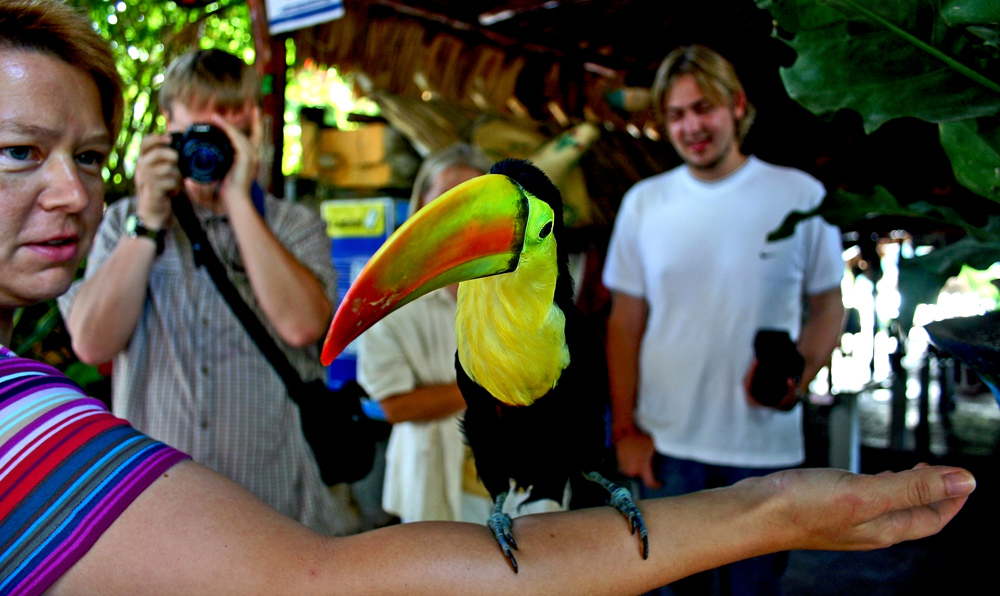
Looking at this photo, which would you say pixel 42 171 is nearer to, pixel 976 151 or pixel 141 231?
pixel 141 231

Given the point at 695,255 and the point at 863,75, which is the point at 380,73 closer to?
the point at 695,255

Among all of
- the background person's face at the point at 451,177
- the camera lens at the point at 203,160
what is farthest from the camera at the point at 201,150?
the background person's face at the point at 451,177

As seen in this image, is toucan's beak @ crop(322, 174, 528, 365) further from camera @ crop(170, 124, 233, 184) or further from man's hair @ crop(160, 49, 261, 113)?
man's hair @ crop(160, 49, 261, 113)

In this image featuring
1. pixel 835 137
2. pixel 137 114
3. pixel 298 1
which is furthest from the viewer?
pixel 835 137

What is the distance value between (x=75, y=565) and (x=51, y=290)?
1.26 ft

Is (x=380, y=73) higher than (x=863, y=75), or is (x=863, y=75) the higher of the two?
(x=380, y=73)

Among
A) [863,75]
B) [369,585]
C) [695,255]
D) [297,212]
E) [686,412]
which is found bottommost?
[686,412]

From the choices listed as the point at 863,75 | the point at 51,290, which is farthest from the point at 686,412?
the point at 51,290

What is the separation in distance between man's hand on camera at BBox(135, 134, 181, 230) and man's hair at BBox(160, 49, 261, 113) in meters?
0.13

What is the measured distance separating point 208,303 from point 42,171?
62cm

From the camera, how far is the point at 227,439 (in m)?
1.35

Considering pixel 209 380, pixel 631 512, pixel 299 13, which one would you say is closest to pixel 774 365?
pixel 631 512

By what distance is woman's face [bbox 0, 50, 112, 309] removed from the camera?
0.75 meters

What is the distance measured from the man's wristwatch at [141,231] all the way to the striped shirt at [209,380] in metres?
0.08
